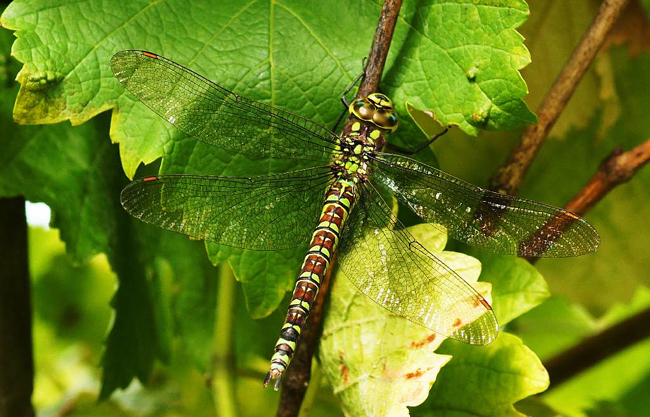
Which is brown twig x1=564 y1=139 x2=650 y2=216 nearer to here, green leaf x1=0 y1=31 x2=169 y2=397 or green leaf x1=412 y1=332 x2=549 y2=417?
green leaf x1=412 y1=332 x2=549 y2=417

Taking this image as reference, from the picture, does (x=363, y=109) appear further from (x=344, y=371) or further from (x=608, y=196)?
(x=608, y=196)

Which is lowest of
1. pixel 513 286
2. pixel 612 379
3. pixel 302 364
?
pixel 612 379

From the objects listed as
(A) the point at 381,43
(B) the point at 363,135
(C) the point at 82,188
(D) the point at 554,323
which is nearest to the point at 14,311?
(C) the point at 82,188

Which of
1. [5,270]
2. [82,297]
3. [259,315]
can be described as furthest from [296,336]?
[82,297]

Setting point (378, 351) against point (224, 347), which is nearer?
point (378, 351)

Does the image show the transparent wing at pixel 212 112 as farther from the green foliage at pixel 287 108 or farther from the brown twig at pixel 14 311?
the brown twig at pixel 14 311

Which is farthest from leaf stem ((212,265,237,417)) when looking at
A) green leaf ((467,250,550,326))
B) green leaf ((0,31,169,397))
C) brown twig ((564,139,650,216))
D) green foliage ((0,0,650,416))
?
brown twig ((564,139,650,216))

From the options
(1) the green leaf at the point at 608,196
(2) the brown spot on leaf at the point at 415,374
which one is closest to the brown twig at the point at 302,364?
(2) the brown spot on leaf at the point at 415,374

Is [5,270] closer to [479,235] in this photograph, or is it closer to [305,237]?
[305,237]
